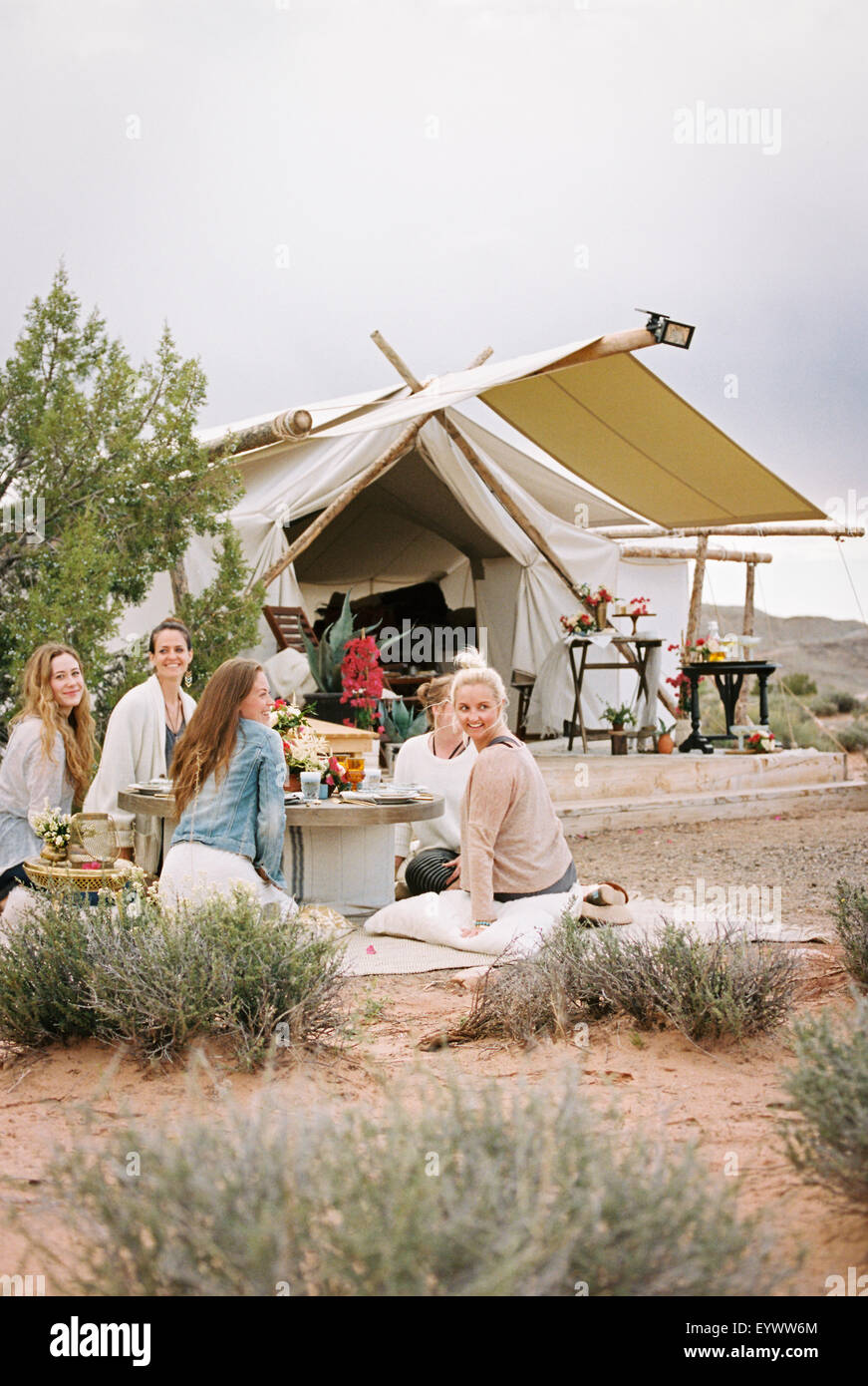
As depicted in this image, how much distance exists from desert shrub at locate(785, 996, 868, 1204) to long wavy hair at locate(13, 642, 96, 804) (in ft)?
13.0

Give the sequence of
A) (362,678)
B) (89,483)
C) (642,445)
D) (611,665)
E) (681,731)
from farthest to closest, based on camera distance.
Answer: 1. (681,731)
2. (611,665)
3. (642,445)
4. (362,678)
5. (89,483)

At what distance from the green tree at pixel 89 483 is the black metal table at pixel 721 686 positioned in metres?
5.12

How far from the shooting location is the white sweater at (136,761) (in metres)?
5.61

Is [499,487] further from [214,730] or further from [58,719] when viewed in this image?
[214,730]

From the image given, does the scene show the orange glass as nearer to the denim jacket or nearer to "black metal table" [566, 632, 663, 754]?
the denim jacket

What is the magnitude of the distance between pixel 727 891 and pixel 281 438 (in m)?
4.68

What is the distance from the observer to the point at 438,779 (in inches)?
241

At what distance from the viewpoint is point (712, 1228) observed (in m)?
1.87

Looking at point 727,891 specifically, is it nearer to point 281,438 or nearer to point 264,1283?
point 281,438

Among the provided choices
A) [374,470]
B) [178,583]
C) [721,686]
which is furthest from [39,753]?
[721,686]

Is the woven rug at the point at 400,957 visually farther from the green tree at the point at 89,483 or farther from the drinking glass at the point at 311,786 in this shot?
→ the green tree at the point at 89,483

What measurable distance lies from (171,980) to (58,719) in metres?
2.47

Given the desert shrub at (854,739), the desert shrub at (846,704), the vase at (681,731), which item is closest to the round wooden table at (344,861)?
the vase at (681,731)

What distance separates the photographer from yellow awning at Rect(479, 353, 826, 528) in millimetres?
9867
